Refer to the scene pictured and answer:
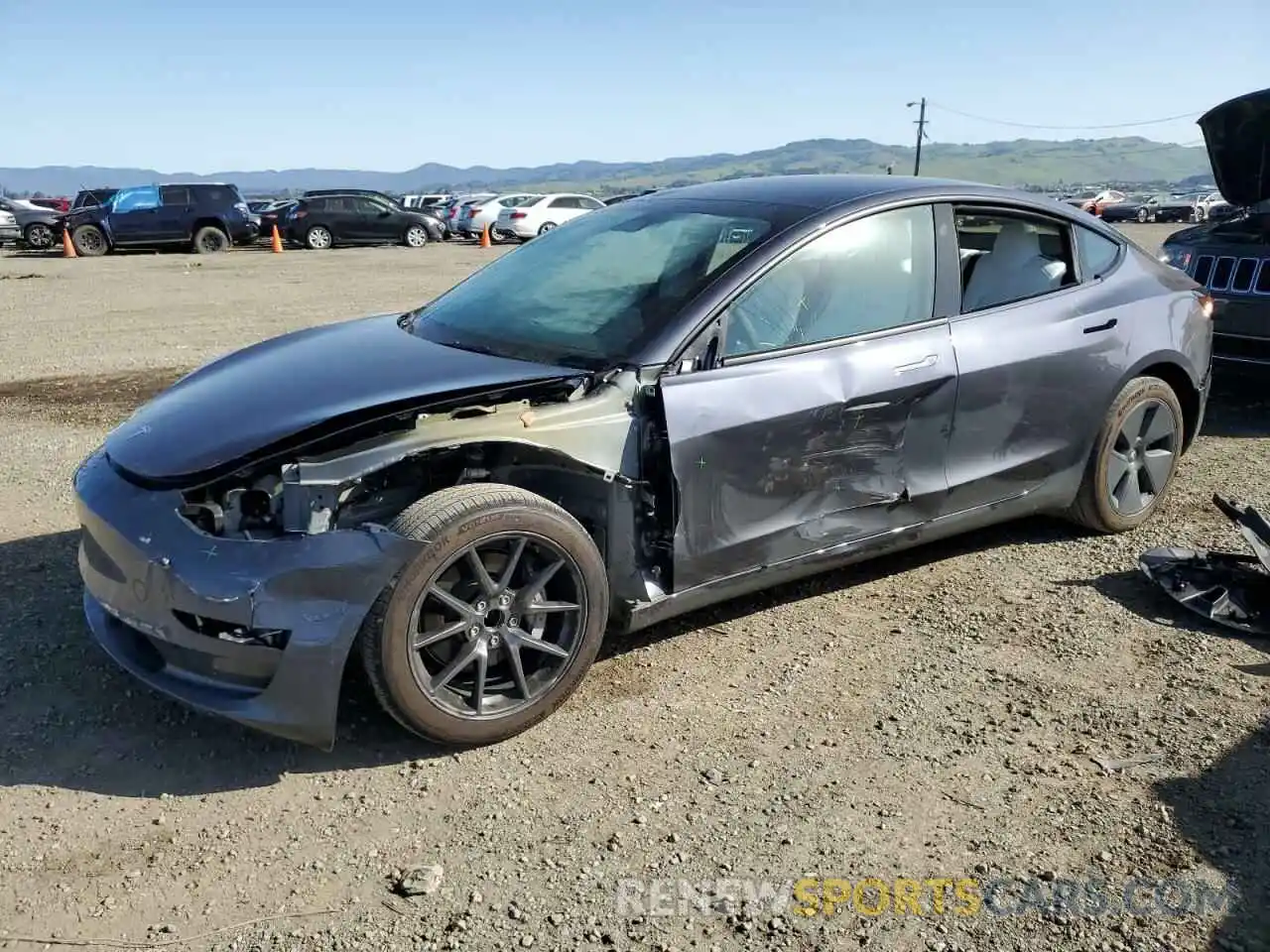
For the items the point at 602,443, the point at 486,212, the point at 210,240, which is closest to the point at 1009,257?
the point at 602,443

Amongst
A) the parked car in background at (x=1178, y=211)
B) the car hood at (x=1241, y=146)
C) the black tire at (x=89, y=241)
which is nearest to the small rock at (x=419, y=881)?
the car hood at (x=1241, y=146)

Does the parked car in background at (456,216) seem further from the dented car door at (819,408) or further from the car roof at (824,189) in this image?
the dented car door at (819,408)

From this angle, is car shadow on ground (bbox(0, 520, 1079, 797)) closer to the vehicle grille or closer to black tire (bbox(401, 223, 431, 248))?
the vehicle grille

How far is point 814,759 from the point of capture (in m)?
3.11

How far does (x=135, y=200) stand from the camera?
2320cm

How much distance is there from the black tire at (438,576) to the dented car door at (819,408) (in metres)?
0.37

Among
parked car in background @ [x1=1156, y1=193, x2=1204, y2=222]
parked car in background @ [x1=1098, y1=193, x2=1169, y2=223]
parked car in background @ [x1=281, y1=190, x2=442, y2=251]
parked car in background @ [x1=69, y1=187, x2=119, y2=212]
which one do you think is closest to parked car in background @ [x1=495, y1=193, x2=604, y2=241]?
parked car in background @ [x1=281, y1=190, x2=442, y2=251]

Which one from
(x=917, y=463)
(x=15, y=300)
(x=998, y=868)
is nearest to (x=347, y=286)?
(x=15, y=300)

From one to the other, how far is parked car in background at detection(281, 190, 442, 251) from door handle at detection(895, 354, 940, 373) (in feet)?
82.0

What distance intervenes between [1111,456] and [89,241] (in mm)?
24064

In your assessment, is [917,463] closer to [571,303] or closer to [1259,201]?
[571,303]

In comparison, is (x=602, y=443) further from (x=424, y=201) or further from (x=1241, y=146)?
(x=424, y=201)

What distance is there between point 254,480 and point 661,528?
1245 mm

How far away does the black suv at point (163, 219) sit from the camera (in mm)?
23094
